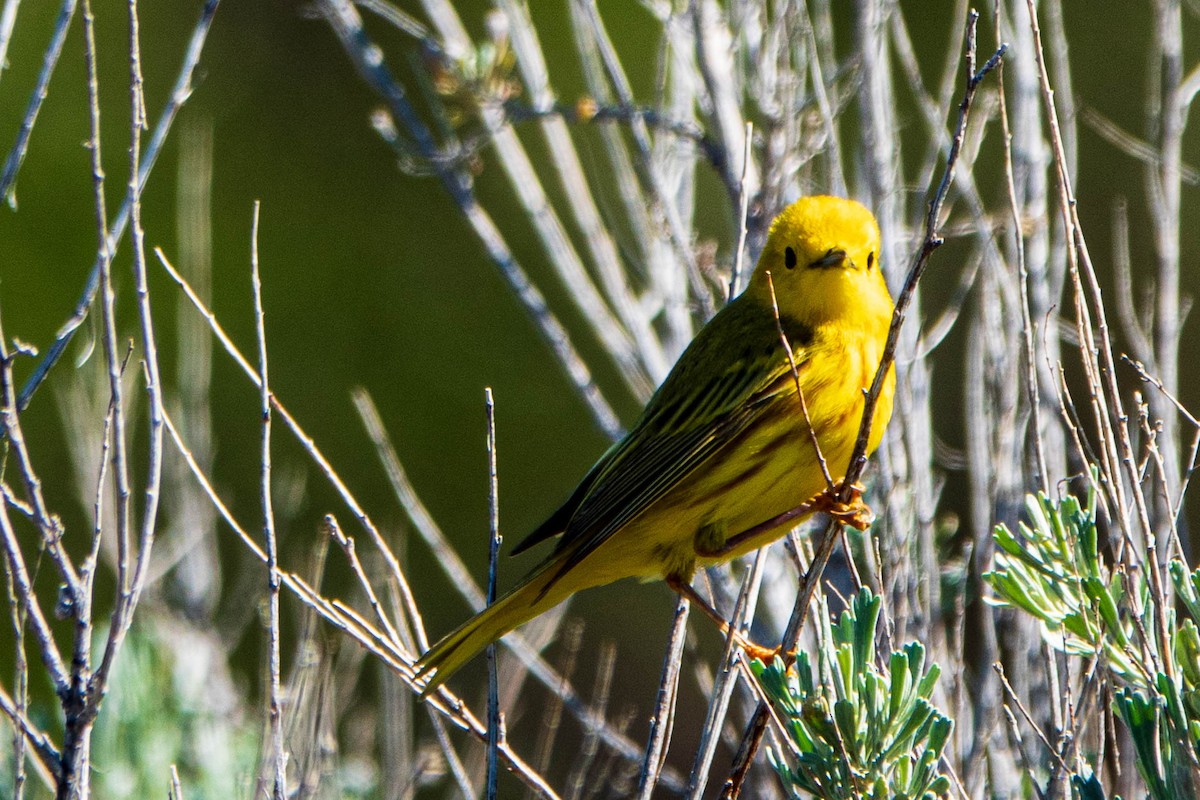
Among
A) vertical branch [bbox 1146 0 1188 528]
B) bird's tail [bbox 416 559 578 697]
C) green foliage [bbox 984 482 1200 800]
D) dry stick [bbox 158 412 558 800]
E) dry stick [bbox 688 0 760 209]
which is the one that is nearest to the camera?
green foliage [bbox 984 482 1200 800]

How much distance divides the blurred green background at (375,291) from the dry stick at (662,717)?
5.87 m

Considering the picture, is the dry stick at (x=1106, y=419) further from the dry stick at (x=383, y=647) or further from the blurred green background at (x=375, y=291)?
the blurred green background at (x=375, y=291)

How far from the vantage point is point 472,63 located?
473cm

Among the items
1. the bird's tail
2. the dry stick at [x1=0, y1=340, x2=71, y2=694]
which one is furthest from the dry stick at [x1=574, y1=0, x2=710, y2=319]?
the dry stick at [x1=0, y1=340, x2=71, y2=694]

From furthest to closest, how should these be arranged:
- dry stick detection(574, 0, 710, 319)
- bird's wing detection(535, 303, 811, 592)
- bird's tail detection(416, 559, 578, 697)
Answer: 1. dry stick detection(574, 0, 710, 319)
2. bird's wing detection(535, 303, 811, 592)
3. bird's tail detection(416, 559, 578, 697)

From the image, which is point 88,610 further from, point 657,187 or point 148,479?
point 657,187

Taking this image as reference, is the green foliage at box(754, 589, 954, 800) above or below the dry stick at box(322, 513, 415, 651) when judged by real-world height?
below

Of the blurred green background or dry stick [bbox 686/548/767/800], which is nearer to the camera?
dry stick [bbox 686/548/767/800]

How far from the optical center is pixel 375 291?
30.9 ft

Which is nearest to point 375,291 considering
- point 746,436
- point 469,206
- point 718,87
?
point 469,206

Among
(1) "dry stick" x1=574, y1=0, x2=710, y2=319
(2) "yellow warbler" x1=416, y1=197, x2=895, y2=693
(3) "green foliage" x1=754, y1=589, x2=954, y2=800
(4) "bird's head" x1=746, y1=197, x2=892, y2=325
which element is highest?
(1) "dry stick" x1=574, y1=0, x2=710, y2=319

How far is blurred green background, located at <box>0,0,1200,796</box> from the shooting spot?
8.74 meters

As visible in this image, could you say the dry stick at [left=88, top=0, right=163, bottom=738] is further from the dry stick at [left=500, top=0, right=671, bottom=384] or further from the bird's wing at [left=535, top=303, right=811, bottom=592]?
the dry stick at [left=500, top=0, right=671, bottom=384]

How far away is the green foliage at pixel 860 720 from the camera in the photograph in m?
2.40
